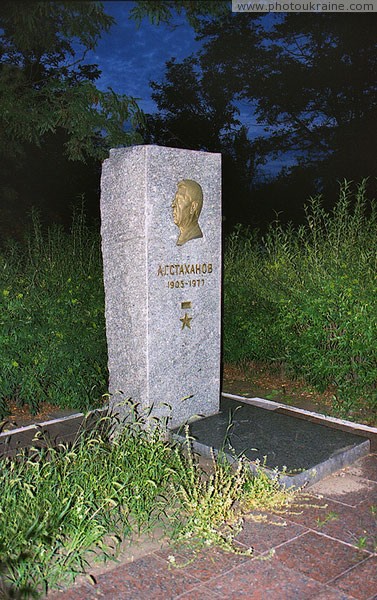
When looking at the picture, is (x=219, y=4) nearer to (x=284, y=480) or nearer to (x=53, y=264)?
(x=53, y=264)

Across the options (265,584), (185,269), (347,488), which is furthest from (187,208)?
(265,584)

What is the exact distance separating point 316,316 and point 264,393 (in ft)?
3.73

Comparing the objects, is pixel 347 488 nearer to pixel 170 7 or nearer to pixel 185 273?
pixel 185 273

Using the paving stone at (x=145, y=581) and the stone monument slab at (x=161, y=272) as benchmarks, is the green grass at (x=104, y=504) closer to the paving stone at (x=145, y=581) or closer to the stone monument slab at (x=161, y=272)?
the paving stone at (x=145, y=581)

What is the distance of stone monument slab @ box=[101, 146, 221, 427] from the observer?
423 cm

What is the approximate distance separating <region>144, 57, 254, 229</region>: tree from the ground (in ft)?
38.6

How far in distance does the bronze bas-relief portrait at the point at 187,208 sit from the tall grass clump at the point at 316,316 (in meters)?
1.42

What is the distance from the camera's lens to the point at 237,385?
21.0ft

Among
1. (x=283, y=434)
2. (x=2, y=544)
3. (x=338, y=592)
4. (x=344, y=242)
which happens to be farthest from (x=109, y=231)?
(x=344, y=242)

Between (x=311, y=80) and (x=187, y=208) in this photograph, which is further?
(x=311, y=80)

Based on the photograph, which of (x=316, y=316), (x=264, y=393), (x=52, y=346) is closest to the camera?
(x=52, y=346)

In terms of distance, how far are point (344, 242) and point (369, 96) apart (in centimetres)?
1153

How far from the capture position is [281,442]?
4.23 meters

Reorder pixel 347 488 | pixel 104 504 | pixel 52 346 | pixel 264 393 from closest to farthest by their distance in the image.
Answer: pixel 104 504
pixel 347 488
pixel 52 346
pixel 264 393
